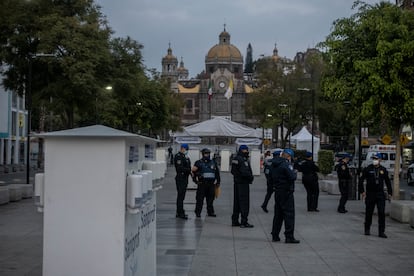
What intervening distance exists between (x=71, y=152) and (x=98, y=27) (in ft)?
101

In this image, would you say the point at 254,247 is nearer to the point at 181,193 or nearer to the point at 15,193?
the point at 181,193

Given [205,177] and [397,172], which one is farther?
[397,172]

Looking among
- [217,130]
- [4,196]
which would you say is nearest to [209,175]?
[4,196]

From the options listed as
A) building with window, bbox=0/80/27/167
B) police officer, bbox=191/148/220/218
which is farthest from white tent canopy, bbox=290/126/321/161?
police officer, bbox=191/148/220/218

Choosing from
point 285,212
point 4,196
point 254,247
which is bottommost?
point 254,247

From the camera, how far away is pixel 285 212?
1357 cm

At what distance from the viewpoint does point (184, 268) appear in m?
10.5

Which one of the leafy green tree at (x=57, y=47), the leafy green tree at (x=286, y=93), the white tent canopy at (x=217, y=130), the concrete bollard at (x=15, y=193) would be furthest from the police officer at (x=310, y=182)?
the leafy green tree at (x=286, y=93)

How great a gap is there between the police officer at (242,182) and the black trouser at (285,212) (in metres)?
1.96

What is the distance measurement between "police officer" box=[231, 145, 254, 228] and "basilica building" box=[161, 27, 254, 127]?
455ft

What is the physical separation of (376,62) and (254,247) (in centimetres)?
896

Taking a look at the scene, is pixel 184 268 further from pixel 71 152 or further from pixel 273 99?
pixel 273 99

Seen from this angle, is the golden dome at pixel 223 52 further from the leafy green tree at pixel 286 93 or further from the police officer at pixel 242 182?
the police officer at pixel 242 182

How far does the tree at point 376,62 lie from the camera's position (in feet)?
64.9
